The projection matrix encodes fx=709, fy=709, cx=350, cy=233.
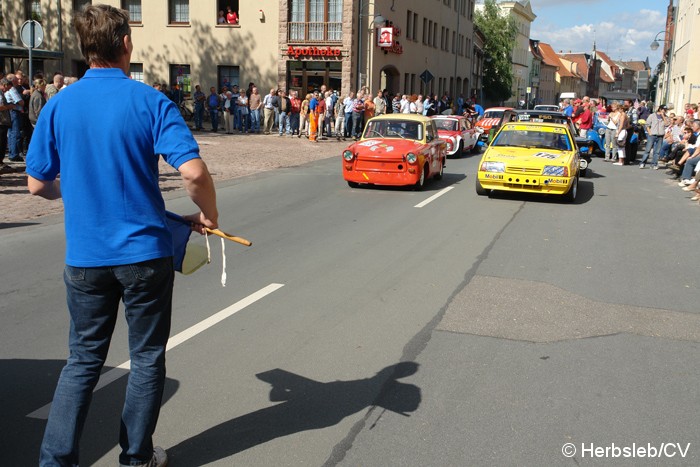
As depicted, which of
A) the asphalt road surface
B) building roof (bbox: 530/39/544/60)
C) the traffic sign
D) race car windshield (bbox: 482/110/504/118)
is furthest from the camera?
building roof (bbox: 530/39/544/60)

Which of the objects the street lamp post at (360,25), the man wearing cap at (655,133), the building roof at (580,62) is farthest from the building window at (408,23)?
the building roof at (580,62)

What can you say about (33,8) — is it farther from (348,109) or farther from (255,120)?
(348,109)

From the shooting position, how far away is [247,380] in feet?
14.7

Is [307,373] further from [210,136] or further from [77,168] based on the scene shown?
[210,136]

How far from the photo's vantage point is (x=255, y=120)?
29.9 metres

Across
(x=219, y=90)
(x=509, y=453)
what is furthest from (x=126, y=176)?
(x=219, y=90)

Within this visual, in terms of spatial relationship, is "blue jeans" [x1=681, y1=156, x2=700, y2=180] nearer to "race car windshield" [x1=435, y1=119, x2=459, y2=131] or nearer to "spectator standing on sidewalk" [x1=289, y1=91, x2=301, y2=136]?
"race car windshield" [x1=435, y1=119, x2=459, y2=131]

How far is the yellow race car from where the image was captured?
12.8m

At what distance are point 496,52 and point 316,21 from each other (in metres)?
43.0

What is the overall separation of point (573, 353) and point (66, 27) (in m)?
39.7

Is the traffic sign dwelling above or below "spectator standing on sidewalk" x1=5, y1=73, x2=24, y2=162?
above

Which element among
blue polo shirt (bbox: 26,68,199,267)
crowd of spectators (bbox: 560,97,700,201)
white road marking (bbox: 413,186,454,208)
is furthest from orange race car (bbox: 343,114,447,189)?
blue polo shirt (bbox: 26,68,199,267)

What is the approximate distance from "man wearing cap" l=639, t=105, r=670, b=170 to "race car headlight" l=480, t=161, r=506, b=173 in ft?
31.6

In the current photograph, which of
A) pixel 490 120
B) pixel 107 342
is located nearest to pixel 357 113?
pixel 490 120
